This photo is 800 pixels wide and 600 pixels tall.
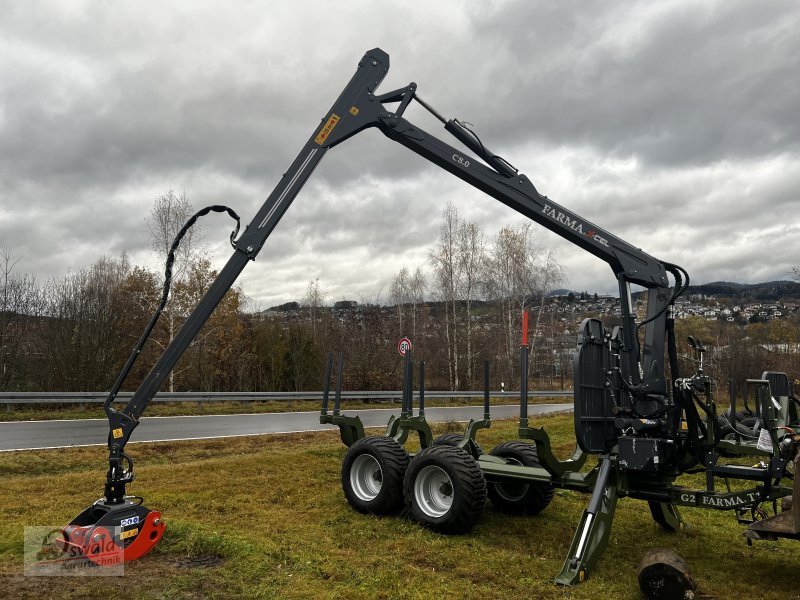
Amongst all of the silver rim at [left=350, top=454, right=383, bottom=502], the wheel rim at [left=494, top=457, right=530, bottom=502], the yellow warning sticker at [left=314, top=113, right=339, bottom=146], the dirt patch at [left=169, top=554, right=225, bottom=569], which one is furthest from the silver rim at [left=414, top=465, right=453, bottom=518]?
the yellow warning sticker at [left=314, top=113, right=339, bottom=146]

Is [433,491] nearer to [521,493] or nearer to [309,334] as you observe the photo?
[521,493]

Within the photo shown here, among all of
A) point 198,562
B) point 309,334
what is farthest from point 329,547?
point 309,334

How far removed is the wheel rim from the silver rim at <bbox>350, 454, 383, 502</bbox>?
155cm

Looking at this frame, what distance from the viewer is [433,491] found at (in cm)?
707

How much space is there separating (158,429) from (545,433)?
1198 centimetres

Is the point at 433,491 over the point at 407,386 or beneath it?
beneath

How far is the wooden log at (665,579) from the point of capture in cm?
480

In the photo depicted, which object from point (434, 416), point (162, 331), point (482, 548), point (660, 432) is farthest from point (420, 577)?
point (162, 331)

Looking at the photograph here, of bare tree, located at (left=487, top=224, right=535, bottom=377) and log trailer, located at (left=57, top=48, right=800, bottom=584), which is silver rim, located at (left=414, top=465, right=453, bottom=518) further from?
bare tree, located at (left=487, top=224, right=535, bottom=377)

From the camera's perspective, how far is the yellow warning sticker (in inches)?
275

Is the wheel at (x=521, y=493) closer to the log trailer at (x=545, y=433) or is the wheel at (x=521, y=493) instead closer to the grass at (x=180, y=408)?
the log trailer at (x=545, y=433)

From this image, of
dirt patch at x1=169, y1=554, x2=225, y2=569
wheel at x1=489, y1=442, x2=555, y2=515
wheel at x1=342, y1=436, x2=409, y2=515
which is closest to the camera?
dirt patch at x1=169, y1=554, x2=225, y2=569

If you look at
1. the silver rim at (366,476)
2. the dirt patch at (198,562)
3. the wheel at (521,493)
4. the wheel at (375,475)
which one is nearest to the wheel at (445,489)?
the wheel at (375,475)

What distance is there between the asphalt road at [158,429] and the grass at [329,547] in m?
3.69
